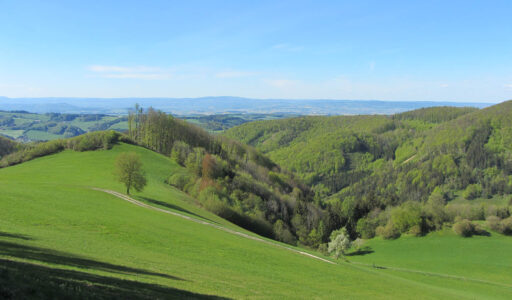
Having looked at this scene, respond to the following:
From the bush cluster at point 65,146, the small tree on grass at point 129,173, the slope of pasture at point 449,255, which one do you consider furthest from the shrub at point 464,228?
the bush cluster at point 65,146

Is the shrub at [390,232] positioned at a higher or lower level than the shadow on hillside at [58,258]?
lower

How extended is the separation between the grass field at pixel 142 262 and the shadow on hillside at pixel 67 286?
0.04 metres

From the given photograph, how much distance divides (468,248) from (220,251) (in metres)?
64.5

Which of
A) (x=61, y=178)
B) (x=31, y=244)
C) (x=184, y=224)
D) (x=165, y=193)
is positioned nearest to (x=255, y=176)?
(x=165, y=193)

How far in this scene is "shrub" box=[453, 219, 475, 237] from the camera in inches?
2958

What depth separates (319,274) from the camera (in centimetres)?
2880

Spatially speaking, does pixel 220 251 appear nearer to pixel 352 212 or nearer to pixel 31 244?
pixel 31 244

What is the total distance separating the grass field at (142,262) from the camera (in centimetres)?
1271

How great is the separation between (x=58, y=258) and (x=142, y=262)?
507cm

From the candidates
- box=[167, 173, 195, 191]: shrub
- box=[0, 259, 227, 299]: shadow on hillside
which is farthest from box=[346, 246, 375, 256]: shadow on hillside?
box=[0, 259, 227, 299]: shadow on hillside

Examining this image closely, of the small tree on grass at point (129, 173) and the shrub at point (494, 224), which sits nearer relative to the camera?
the small tree on grass at point (129, 173)

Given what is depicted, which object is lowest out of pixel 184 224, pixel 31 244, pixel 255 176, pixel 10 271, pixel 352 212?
pixel 352 212

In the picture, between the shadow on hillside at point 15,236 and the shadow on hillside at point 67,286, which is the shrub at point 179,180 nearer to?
the shadow on hillside at point 15,236

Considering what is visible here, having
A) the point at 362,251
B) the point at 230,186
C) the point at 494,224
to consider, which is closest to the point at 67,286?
the point at 230,186
